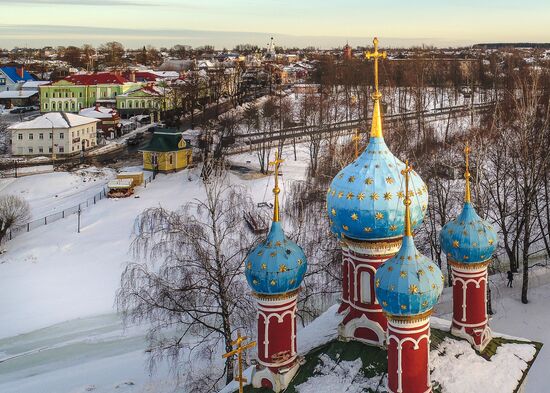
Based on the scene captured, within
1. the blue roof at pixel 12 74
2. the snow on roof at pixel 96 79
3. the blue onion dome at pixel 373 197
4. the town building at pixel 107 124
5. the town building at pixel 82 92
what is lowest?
the blue onion dome at pixel 373 197

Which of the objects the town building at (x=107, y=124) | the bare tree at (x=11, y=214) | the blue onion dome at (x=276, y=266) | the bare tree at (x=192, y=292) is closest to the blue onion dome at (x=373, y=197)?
the blue onion dome at (x=276, y=266)

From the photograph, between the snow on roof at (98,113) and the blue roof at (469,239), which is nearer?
the blue roof at (469,239)

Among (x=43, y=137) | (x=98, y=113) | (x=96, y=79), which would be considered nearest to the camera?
(x=43, y=137)

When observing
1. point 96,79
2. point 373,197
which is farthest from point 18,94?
point 373,197

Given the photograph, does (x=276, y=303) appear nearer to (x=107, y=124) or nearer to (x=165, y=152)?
(x=165, y=152)

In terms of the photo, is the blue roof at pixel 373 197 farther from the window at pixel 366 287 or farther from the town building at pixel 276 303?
the town building at pixel 276 303

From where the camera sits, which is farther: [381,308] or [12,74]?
[12,74]

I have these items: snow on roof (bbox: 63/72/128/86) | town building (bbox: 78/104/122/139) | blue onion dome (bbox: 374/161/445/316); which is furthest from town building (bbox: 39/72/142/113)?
blue onion dome (bbox: 374/161/445/316)
